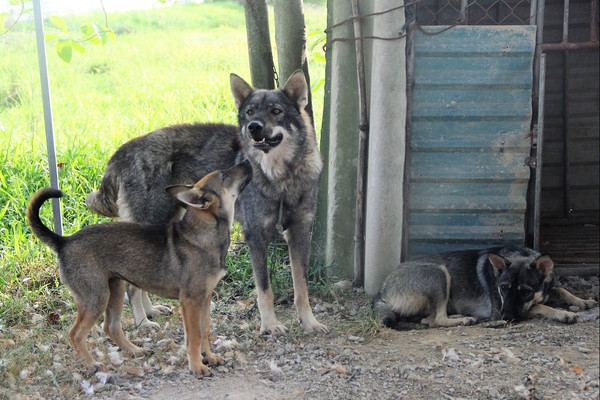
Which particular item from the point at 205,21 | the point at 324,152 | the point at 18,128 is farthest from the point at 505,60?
the point at 205,21

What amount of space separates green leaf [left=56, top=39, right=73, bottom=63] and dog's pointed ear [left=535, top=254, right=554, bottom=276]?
450 cm

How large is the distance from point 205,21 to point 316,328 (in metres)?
14.3

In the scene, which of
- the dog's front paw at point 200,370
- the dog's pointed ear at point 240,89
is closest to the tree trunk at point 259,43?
the dog's pointed ear at point 240,89

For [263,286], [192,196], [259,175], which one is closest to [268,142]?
[259,175]

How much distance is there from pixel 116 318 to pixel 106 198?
1.39 meters

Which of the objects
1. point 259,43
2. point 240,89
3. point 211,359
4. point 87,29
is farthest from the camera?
point 259,43

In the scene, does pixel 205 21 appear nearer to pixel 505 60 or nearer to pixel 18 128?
pixel 18 128

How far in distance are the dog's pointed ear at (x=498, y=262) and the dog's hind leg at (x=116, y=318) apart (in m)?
2.89

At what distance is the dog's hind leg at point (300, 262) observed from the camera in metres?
5.32

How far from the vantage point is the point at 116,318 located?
15.3 ft

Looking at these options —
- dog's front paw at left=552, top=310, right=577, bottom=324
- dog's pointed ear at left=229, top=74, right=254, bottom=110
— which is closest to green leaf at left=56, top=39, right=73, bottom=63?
dog's pointed ear at left=229, top=74, right=254, bottom=110

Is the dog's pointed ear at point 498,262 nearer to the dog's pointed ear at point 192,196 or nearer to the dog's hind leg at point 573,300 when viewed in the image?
the dog's hind leg at point 573,300

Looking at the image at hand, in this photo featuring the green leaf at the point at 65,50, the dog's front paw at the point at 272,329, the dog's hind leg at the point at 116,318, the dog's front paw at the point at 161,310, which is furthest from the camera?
the green leaf at the point at 65,50

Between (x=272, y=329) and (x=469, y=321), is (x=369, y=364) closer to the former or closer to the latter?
A: (x=272, y=329)
